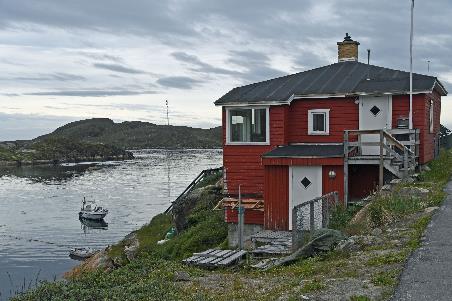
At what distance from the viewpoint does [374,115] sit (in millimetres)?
23266

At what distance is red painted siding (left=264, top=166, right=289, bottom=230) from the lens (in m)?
22.4

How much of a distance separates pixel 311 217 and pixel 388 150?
700 centimetres

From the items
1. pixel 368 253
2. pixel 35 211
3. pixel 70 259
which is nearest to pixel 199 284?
pixel 368 253

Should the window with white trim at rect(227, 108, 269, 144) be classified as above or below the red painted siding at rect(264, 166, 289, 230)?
above

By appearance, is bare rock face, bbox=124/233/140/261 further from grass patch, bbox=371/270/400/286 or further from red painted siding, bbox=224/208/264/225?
grass patch, bbox=371/270/400/286

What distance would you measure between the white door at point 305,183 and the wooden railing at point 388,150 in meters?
1.31

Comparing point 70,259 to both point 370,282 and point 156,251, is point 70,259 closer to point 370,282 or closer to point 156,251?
point 156,251

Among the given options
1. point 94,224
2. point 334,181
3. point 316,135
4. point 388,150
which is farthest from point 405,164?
point 94,224

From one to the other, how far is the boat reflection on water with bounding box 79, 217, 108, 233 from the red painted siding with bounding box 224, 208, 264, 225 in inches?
1392

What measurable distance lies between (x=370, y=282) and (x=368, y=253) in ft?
7.69

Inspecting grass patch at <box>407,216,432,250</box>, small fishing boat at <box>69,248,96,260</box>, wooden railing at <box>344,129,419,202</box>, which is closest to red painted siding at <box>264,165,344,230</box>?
wooden railing at <box>344,129,419,202</box>

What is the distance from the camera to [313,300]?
29.0 ft

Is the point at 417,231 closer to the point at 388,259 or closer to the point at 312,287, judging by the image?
the point at 388,259

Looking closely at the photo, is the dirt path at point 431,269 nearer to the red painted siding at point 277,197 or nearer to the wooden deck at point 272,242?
the wooden deck at point 272,242
